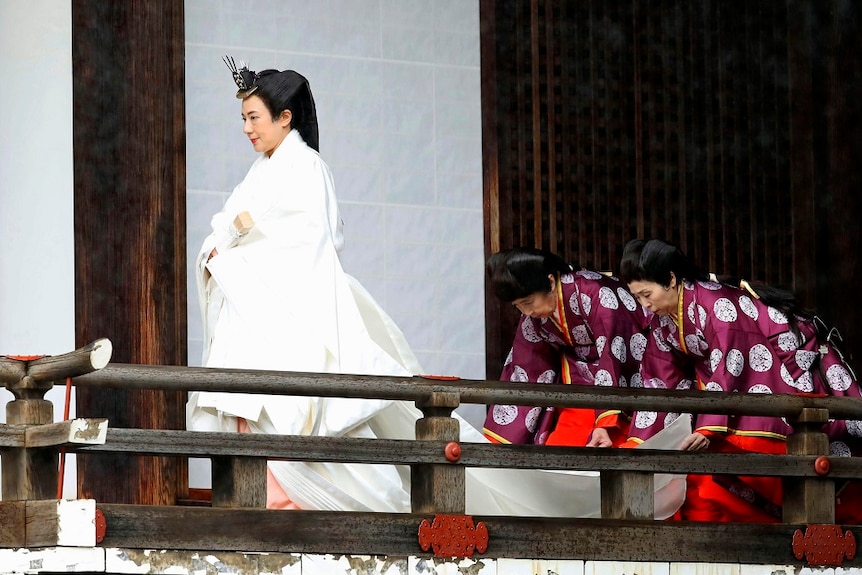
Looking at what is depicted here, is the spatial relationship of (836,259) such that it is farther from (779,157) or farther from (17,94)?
(17,94)

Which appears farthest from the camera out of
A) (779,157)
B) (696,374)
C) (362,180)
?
(779,157)

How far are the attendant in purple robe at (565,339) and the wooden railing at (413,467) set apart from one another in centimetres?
91

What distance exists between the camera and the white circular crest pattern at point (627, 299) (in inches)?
290

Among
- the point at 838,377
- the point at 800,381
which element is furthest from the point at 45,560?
the point at 838,377

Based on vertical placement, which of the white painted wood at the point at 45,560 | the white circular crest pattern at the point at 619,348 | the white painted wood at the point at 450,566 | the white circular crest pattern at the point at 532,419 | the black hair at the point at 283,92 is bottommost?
the white painted wood at the point at 450,566

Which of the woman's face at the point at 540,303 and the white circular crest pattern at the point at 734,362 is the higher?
the woman's face at the point at 540,303

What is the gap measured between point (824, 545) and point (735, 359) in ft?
2.80

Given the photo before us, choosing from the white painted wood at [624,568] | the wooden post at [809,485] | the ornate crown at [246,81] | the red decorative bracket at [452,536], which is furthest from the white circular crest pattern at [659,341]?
the ornate crown at [246,81]

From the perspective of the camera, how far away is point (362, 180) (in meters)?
7.98

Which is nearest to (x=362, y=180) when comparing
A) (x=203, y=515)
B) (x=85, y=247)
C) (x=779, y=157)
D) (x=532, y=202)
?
(x=532, y=202)

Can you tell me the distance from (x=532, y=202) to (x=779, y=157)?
1455mm

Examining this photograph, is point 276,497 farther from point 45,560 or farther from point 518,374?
point 518,374

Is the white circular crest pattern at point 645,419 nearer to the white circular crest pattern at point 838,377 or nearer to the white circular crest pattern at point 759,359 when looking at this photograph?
the white circular crest pattern at point 759,359

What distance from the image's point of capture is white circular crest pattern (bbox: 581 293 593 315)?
7.27 metres
